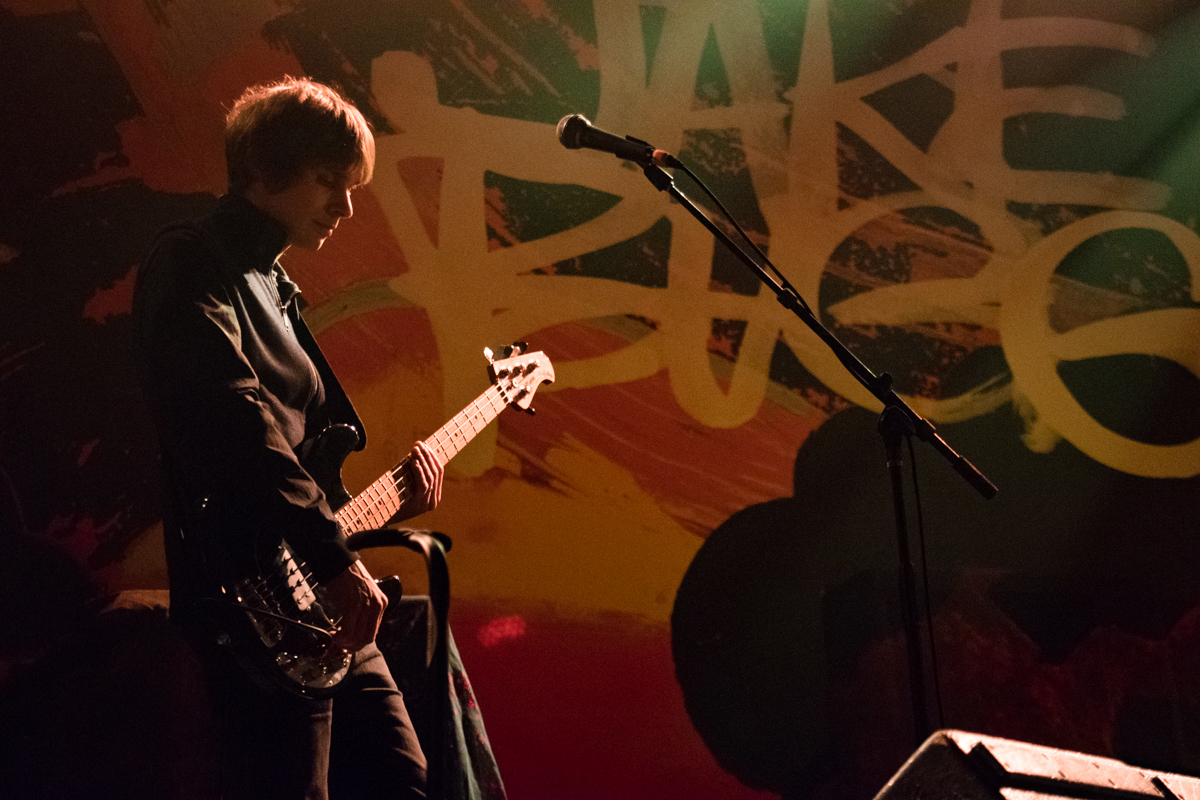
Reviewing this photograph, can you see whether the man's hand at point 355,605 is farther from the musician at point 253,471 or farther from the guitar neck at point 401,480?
the guitar neck at point 401,480

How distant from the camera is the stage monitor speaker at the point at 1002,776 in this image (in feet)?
3.59

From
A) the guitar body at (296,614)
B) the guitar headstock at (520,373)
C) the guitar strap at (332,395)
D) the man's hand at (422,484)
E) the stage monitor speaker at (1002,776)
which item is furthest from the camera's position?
the guitar headstock at (520,373)

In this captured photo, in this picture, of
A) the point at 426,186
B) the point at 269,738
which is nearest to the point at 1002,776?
the point at 269,738

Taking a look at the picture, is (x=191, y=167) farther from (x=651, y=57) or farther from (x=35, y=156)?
(x=651, y=57)

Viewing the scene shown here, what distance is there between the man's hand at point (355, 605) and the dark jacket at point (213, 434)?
3cm

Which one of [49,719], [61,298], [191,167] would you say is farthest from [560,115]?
[49,719]

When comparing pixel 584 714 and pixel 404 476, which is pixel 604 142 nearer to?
pixel 404 476

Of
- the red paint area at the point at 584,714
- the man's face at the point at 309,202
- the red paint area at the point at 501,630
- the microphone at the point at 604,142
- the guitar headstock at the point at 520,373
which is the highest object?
the microphone at the point at 604,142

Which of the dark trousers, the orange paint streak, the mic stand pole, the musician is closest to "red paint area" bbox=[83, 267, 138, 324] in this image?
the orange paint streak

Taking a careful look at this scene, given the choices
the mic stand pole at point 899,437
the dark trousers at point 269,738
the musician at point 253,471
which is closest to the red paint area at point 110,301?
the musician at point 253,471

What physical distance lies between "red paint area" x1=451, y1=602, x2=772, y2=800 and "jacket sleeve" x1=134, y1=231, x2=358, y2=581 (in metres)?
1.22

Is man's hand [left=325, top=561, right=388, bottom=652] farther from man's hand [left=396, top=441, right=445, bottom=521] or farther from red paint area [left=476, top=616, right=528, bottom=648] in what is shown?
red paint area [left=476, top=616, right=528, bottom=648]

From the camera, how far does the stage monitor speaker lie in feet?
3.59

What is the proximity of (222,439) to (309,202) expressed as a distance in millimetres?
526
